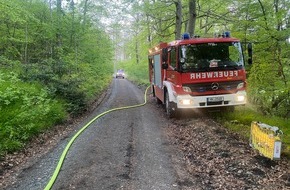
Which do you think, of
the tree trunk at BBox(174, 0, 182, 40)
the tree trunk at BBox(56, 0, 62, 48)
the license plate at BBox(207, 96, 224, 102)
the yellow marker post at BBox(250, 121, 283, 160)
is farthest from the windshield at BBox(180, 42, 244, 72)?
the tree trunk at BBox(174, 0, 182, 40)

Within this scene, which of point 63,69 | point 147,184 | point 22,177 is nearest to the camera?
point 147,184

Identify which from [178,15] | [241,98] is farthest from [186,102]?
[178,15]

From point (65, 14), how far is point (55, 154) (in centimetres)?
983

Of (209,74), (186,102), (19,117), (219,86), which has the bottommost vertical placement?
(19,117)

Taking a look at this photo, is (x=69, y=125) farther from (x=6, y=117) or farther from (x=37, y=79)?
(x=6, y=117)

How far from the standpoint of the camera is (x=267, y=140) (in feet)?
17.4

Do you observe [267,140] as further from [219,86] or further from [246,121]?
[219,86]

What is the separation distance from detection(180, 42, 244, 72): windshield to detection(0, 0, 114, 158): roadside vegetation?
4.60 m

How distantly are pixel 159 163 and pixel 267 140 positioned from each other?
2.12m

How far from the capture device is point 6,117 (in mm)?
6895

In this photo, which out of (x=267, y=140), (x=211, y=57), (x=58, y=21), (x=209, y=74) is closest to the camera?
(x=267, y=140)

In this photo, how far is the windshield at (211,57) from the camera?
8906 mm

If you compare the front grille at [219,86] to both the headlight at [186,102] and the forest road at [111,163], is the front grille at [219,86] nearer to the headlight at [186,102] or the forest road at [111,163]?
the headlight at [186,102]

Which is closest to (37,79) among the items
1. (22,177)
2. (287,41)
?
(22,177)
